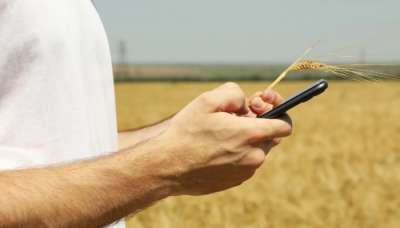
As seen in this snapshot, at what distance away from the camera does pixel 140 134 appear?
185 cm

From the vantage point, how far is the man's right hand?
1293 millimetres

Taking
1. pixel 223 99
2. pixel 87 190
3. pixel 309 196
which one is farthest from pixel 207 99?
pixel 309 196

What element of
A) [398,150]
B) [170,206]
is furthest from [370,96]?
[170,206]

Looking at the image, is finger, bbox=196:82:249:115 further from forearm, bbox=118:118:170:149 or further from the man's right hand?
forearm, bbox=118:118:170:149

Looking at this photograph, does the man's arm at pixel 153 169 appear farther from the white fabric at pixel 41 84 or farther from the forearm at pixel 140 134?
the forearm at pixel 140 134

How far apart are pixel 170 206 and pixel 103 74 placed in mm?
3978

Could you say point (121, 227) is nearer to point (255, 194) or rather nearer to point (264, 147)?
point (264, 147)

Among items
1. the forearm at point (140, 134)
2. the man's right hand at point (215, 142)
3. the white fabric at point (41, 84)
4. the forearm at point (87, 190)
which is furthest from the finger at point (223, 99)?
the forearm at point (140, 134)

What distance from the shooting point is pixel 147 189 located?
4.29 feet

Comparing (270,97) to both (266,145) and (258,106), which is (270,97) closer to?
(258,106)

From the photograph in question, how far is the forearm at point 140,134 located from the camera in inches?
71.2

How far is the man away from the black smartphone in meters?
0.05

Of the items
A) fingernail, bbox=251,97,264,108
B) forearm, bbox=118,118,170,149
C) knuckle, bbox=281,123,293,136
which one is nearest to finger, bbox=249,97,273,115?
fingernail, bbox=251,97,264,108

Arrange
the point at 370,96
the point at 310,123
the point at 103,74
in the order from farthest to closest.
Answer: the point at 370,96 < the point at 310,123 < the point at 103,74
